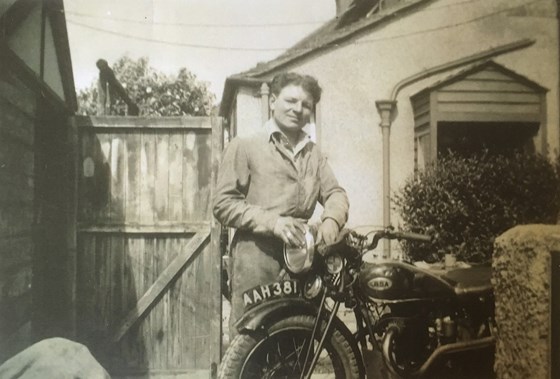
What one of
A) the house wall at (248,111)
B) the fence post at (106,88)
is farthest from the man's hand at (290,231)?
the fence post at (106,88)

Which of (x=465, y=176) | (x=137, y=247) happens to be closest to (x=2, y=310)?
(x=137, y=247)

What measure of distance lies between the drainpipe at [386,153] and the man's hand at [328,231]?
0.35 metres

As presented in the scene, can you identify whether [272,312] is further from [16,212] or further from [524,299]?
[16,212]

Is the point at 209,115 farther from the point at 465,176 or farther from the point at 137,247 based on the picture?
the point at 465,176

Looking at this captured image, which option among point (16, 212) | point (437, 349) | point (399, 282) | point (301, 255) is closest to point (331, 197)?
point (301, 255)

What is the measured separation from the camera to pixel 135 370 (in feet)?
7.77

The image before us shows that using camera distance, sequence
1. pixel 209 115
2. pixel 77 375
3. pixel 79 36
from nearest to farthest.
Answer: pixel 77 375 < pixel 79 36 < pixel 209 115

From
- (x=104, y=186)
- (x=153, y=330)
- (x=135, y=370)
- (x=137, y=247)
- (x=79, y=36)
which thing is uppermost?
(x=79, y=36)

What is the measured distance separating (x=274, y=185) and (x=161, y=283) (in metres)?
0.77

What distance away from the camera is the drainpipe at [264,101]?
2098mm

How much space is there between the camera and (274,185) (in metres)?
1.99

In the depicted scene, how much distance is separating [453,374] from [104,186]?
1651mm

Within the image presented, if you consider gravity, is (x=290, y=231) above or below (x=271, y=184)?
below

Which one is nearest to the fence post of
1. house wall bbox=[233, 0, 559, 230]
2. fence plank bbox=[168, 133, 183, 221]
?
fence plank bbox=[168, 133, 183, 221]
